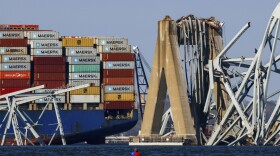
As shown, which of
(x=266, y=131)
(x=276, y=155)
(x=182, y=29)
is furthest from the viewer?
(x=182, y=29)

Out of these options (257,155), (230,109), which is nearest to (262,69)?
(230,109)

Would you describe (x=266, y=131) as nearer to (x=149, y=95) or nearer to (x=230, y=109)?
(x=230, y=109)

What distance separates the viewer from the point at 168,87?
596 feet

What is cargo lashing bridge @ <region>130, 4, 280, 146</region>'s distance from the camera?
17475 cm

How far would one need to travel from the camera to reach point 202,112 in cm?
19000

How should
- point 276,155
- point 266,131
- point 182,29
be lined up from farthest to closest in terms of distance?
1. point 182,29
2. point 266,131
3. point 276,155

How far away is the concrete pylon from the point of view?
7101 inches

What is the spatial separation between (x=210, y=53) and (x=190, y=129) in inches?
527

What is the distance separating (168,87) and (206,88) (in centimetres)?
1026

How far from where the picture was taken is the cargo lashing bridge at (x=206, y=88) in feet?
573

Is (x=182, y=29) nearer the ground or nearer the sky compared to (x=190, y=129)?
nearer the sky

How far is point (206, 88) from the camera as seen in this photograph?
625 feet

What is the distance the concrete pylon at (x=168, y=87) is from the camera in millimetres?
180375

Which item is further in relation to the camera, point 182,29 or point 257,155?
point 182,29
